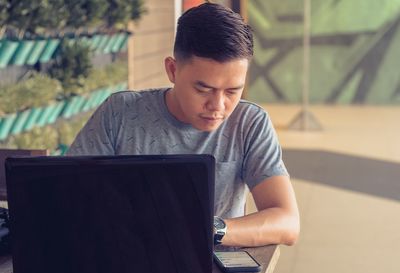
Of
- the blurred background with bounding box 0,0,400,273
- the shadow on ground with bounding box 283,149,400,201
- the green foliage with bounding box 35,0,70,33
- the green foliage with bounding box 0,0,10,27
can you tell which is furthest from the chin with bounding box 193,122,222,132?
the shadow on ground with bounding box 283,149,400,201

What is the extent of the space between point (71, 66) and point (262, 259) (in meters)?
3.28

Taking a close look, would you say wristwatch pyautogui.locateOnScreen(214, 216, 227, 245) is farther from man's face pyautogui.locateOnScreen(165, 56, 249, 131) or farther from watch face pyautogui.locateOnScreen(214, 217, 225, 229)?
man's face pyautogui.locateOnScreen(165, 56, 249, 131)

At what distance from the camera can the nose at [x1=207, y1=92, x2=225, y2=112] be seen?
203 cm

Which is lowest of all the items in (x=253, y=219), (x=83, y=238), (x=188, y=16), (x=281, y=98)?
(x=281, y=98)

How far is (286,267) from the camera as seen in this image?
4.49 m

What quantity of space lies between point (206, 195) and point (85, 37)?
414 centimetres

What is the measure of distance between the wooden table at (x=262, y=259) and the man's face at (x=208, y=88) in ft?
1.07

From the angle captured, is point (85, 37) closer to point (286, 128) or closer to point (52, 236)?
point (286, 128)

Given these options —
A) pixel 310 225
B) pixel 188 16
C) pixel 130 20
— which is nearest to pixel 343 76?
pixel 130 20

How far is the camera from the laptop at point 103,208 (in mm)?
1532

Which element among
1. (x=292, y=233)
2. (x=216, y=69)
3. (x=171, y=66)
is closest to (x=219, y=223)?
(x=292, y=233)

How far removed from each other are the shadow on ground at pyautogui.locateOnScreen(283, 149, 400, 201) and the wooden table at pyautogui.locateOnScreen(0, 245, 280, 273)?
4020 mm

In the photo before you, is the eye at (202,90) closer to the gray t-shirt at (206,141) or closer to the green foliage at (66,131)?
the gray t-shirt at (206,141)

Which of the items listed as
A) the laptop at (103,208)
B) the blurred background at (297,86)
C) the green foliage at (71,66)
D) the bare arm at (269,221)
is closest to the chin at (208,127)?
the bare arm at (269,221)
